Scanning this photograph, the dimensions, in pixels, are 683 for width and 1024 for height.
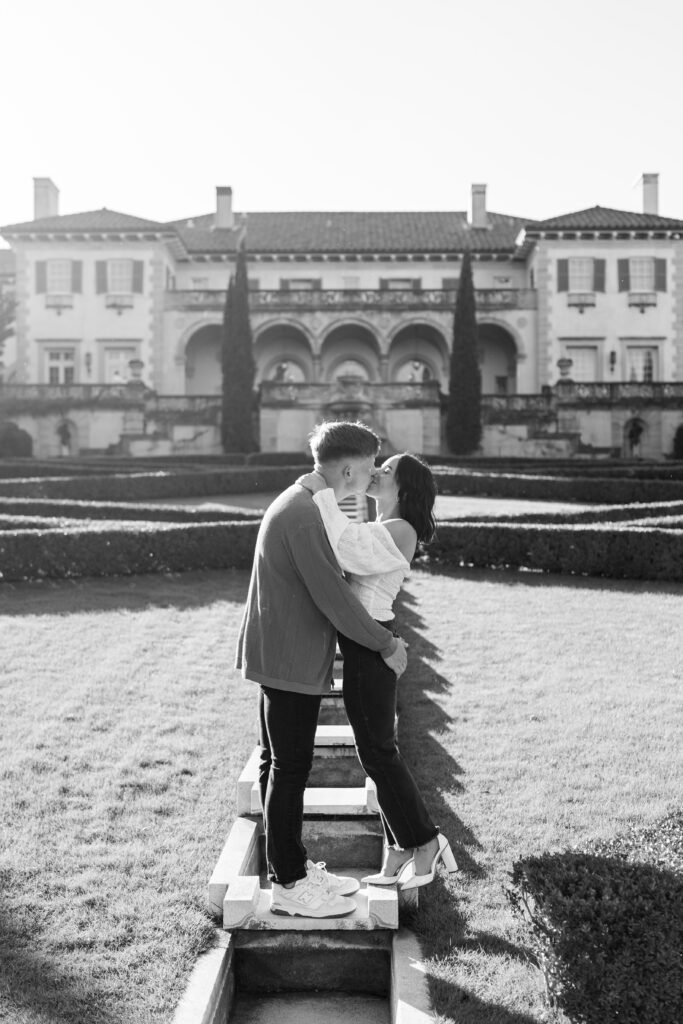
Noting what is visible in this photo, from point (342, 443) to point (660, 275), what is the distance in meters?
40.3

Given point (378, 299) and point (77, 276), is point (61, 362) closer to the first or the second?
point (77, 276)

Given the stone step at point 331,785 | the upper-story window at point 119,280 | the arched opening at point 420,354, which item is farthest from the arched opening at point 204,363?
the stone step at point 331,785

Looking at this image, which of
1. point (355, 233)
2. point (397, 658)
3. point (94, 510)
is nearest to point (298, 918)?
point (397, 658)

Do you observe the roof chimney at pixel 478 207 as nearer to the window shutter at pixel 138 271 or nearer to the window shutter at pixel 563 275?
the window shutter at pixel 563 275

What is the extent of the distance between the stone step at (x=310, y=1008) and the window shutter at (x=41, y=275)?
Answer: 4085cm

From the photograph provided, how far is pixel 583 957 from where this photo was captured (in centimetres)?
333

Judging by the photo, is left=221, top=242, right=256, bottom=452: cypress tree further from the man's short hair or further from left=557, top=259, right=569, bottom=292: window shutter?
the man's short hair

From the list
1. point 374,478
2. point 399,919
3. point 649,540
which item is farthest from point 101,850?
point 649,540

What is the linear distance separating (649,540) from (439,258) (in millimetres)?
32167

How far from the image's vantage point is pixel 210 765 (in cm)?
611

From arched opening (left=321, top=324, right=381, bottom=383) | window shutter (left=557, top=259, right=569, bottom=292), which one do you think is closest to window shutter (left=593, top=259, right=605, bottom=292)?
window shutter (left=557, top=259, right=569, bottom=292)

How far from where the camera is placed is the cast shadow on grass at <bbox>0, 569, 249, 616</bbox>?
10.6 m

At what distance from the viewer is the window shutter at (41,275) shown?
4091 cm

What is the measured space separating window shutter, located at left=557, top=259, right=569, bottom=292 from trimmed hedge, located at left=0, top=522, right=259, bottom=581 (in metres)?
30.7
